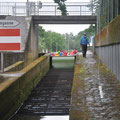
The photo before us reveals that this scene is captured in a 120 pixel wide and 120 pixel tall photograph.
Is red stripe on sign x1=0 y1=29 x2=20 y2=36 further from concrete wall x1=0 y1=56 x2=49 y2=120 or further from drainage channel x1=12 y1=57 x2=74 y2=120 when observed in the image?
drainage channel x1=12 y1=57 x2=74 y2=120

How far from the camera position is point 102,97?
7910 millimetres

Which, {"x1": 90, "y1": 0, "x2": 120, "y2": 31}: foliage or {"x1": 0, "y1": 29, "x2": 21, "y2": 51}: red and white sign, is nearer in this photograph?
{"x1": 0, "y1": 29, "x2": 21, "y2": 51}: red and white sign

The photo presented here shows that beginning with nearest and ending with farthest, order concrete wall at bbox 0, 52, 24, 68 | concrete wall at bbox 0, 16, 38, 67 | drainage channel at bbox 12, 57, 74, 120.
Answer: drainage channel at bbox 12, 57, 74, 120
concrete wall at bbox 0, 52, 24, 68
concrete wall at bbox 0, 16, 38, 67

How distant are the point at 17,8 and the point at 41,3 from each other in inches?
94.0

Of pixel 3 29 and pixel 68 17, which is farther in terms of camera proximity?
pixel 68 17

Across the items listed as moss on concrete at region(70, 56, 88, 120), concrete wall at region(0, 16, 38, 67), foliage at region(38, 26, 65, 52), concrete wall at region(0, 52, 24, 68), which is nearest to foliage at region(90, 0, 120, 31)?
moss on concrete at region(70, 56, 88, 120)

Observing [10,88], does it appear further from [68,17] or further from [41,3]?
[41,3]

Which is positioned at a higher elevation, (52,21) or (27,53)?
(52,21)

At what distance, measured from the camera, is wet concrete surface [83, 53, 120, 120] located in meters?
6.34

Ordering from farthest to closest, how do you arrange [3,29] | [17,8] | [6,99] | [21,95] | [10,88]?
[17,8]
[21,95]
[10,88]
[6,99]
[3,29]

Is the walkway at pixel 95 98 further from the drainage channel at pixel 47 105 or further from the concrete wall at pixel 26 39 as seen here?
the concrete wall at pixel 26 39

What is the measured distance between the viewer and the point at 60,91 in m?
15.1

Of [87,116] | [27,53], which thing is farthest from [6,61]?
[87,116]

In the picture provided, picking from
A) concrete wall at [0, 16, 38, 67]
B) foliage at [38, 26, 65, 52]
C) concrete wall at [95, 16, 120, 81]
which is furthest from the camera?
foliage at [38, 26, 65, 52]
